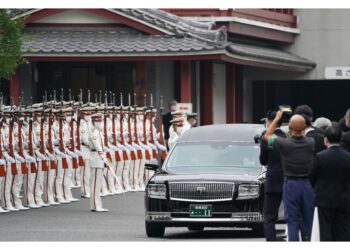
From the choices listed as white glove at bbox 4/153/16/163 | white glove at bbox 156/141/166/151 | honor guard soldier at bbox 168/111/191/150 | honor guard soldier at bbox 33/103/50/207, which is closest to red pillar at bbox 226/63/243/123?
white glove at bbox 156/141/166/151

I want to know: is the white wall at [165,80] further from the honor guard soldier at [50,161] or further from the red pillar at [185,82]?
the honor guard soldier at [50,161]

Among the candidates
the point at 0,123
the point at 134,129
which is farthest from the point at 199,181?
the point at 134,129

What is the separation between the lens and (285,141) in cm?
1781

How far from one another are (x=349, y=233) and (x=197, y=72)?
26.4 m

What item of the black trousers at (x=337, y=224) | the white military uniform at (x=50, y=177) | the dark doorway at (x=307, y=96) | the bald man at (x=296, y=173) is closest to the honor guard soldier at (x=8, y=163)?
the white military uniform at (x=50, y=177)

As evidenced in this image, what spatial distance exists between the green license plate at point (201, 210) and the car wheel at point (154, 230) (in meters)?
0.56

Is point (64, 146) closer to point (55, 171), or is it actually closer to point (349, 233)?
point (55, 171)

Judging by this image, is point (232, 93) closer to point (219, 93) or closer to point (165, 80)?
point (219, 93)

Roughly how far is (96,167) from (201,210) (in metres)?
6.72

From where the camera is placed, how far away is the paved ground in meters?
21.4

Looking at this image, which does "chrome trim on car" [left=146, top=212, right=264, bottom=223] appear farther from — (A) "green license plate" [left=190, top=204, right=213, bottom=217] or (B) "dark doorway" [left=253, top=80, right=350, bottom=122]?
(B) "dark doorway" [left=253, top=80, right=350, bottom=122]

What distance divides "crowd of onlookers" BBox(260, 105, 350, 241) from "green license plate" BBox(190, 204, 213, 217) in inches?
71.8

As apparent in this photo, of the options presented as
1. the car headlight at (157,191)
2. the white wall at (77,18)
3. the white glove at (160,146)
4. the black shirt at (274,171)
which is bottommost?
the white glove at (160,146)

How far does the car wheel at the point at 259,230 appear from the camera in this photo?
21.4m
